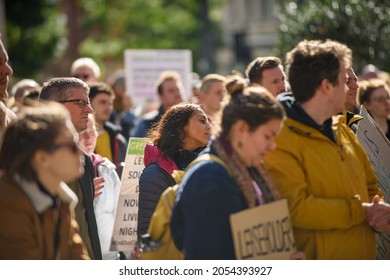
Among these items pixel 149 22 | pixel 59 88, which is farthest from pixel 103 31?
pixel 59 88

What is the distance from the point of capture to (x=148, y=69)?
16.7m

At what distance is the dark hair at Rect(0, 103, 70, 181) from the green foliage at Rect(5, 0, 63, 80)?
104 ft

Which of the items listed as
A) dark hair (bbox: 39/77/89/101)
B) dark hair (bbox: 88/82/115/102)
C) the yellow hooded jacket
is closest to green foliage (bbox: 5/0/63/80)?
dark hair (bbox: 88/82/115/102)

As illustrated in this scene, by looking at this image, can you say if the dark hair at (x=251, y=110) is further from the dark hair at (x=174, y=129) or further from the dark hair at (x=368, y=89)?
the dark hair at (x=368, y=89)

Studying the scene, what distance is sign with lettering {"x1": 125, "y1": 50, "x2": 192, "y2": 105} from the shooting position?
16.3 metres

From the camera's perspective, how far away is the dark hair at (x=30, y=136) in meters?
4.30

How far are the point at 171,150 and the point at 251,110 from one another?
2.15 m

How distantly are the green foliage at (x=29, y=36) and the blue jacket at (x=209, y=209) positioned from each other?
3160 cm

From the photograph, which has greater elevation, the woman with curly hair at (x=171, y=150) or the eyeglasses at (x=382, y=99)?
the eyeglasses at (x=382, y=99)

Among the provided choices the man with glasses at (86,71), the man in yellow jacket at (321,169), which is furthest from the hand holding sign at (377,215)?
the man with glasses at (86,71)

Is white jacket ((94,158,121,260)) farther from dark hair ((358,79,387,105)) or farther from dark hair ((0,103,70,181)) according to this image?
dark hair ((0,103,70,181))

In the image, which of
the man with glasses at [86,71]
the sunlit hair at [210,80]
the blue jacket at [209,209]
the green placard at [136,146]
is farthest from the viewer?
the man with glasses at [86,71]

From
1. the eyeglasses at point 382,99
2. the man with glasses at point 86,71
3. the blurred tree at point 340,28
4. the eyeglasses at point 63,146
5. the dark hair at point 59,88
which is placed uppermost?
the blurred tree at point 340,28
